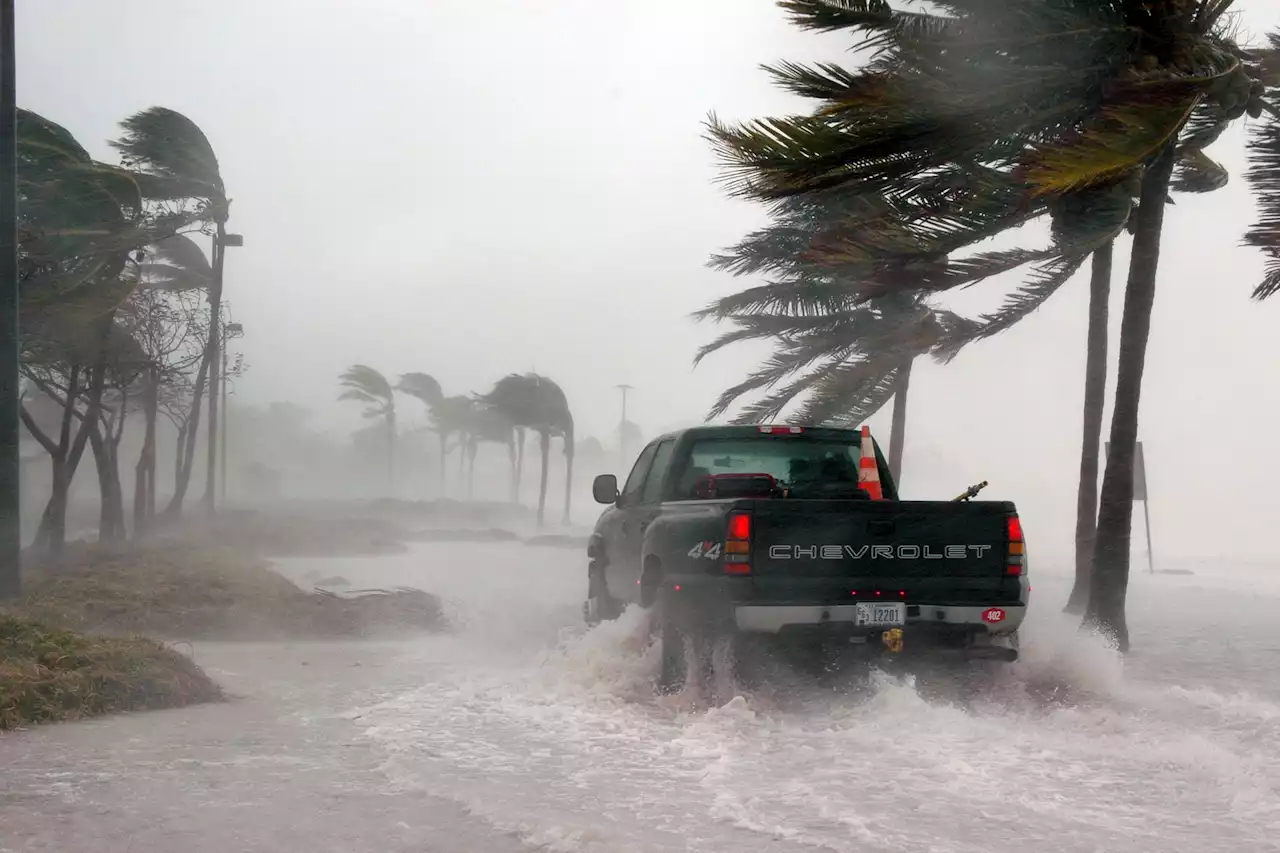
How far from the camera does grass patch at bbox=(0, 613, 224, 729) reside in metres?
7.73

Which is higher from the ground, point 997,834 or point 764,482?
point 764,482

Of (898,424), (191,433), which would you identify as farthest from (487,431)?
(898,424)

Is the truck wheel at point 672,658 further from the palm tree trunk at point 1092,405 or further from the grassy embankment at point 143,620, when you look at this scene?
the palm tree trunk at point 1092,405

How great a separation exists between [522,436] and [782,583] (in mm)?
62730

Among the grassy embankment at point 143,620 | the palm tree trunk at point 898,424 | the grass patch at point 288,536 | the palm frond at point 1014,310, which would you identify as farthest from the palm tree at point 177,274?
the palm frond at point 1014,310

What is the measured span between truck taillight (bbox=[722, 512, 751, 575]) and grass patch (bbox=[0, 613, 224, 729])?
3814 millimetres

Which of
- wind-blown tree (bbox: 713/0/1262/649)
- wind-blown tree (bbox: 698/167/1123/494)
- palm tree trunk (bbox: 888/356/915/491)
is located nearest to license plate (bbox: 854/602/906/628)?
wind-blown tree (bbox: 713/0/1262/649)

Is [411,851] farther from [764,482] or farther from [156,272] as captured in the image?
[156,272]

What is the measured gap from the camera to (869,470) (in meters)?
9.67

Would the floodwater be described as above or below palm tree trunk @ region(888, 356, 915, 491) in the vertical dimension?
below

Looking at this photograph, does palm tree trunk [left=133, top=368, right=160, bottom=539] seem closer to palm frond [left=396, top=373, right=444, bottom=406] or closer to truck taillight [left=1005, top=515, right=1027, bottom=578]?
truck taillight [left=1005, top=515, right=1027, bottom=578]

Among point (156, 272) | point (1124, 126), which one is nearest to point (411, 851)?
point (1124, 126)

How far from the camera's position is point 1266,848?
16.3ft

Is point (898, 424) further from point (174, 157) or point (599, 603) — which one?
point (174, 157)
